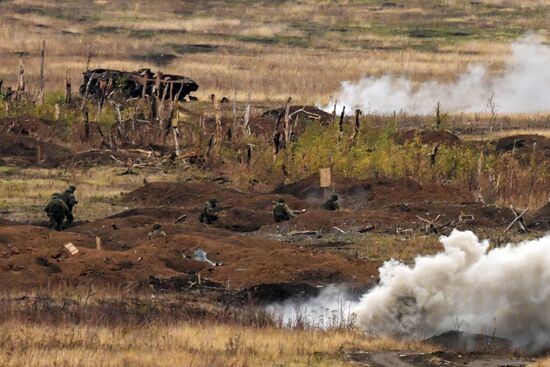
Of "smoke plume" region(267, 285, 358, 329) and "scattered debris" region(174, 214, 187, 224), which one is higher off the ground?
"smoke plume" region(267, 285, 358, 329)

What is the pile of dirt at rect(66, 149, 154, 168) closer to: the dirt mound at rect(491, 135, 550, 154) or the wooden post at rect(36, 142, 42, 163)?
the wooden post at rect(36, 142, 42, 163)

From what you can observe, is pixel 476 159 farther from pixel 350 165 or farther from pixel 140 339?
pixel 140 339

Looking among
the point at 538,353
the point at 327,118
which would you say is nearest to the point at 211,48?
the point at 327,118

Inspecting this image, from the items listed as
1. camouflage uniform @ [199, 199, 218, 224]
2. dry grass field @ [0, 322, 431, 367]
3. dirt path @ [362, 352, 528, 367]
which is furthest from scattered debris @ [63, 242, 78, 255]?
dirt path @ [362, 352, 528, 367]

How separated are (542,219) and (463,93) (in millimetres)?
39107

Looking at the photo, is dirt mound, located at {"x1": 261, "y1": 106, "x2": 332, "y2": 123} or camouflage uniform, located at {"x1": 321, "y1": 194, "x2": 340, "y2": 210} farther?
dirt mound, located at {"x1": 261, "y1": 106, "x2": 332, "y2": 123}

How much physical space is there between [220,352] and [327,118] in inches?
1463

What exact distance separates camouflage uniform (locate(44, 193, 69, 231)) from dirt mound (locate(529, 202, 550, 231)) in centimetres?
1050

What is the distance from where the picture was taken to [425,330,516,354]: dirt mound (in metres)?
18.8

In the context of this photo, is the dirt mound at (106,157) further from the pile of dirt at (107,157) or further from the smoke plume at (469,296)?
the smoke plume at (469,296)

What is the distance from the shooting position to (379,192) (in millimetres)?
36781

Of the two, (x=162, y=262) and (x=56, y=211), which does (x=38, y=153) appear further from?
(x=162, y=262)

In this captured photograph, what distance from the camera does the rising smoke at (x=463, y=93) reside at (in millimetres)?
66625

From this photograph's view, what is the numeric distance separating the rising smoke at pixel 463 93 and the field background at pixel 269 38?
6.75ft
